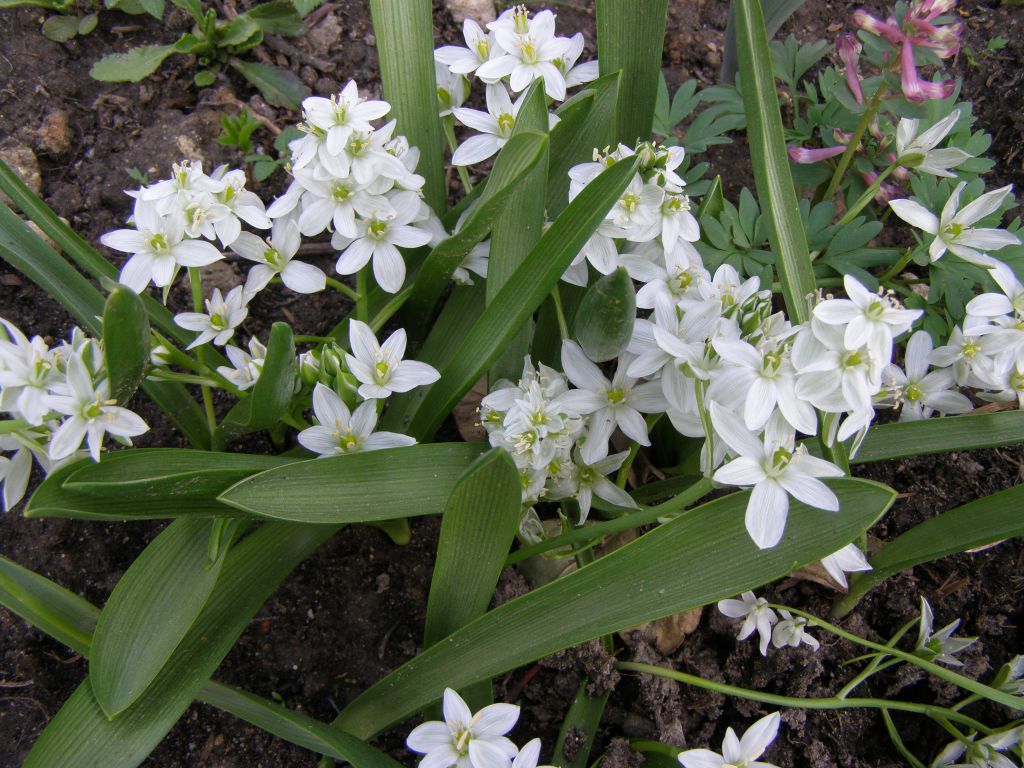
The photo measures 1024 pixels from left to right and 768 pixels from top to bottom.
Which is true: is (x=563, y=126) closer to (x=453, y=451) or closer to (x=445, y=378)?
(x=445, y=378)

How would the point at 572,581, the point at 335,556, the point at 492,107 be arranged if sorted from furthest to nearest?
1. the point at 335,556
2. the point at 492,107
3. the point at 572,581

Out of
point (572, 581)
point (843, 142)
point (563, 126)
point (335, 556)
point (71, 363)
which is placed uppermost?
point (563, 126)

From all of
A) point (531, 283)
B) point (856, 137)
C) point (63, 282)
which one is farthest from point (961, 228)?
point (63, 282)

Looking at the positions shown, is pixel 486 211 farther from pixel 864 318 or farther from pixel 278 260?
pixel 864 318

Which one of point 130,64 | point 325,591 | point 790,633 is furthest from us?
point 130,64

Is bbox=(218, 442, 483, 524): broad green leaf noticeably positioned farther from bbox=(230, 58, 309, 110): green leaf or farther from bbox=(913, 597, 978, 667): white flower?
bbox=(230, 58, 309, 110): green leaf

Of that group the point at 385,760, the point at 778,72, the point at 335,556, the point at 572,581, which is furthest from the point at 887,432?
the point at 335,556

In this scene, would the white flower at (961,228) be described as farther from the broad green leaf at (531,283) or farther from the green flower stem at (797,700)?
the green flower stem at (797,700)
